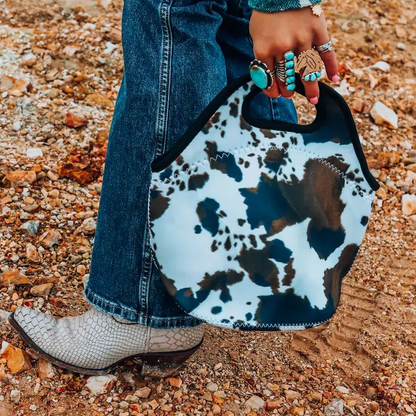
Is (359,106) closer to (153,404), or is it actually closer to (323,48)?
(323,48)

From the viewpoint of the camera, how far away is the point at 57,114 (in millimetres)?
2471

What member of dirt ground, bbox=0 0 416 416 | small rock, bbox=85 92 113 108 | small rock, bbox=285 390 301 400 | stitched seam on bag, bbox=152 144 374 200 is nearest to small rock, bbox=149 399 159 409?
dirt ground, bbox=0 0 416 416

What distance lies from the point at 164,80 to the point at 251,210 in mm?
325

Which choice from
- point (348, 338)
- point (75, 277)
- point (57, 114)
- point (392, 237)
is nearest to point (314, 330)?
point (348, 338)

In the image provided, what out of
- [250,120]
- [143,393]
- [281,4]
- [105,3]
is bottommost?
[143,393]

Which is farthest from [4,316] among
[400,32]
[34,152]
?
[400,32]

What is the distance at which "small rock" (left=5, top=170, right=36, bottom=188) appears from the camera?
6.84 feet

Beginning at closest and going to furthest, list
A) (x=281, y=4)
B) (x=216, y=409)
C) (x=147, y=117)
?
(x=281, y=4) → (x=147, y=117) → (x=216, y=409)

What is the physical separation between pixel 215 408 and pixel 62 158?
119 cm

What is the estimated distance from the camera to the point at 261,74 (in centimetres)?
113

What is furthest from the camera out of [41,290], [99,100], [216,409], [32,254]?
[99,100]

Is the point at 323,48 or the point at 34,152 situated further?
the point at 34,152

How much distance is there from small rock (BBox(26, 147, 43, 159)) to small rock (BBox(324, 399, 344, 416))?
1.37 meters

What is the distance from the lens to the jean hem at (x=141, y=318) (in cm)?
137
